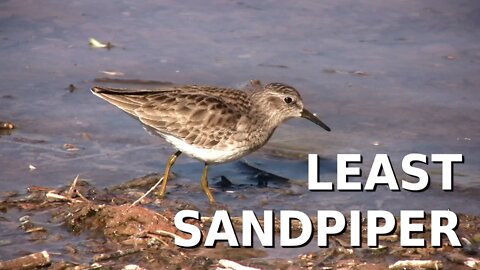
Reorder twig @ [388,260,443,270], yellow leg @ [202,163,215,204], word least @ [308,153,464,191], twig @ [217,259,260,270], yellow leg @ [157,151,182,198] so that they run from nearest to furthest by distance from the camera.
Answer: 1. twig @ [217,259,260,270]
2. twig @ [388,260,443,270]
3. yellow leg @ [202,163,215,204]
4. yellow leg @ [157,151,182,198]
5. word least @ [308,153,464,191]

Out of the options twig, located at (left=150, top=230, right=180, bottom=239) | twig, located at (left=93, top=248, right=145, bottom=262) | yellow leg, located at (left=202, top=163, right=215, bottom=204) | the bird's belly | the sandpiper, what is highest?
the sandpiper

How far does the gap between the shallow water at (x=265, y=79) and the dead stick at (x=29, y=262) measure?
73.2 inches

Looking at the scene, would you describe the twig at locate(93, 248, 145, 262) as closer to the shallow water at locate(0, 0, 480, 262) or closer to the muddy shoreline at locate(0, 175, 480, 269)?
the muddy shoreline at locate(0, 175, 480, 269)

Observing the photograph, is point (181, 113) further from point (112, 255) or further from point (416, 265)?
point (416, 265)

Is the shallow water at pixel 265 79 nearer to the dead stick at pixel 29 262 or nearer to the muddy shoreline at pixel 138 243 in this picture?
the muddy shoreline at pixel 138 243

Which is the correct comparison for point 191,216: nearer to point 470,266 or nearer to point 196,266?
point 196,266

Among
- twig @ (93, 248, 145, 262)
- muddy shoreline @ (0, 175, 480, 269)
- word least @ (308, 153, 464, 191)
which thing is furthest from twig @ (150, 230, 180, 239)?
word least @ (308, 153, 464, 191)

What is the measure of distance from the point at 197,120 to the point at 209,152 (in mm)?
281

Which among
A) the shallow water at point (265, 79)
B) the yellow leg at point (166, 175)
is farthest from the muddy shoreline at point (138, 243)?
the shallow water at point (265, 79)

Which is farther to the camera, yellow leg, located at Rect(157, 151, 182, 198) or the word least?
the word least

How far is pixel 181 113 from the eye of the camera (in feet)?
30.0

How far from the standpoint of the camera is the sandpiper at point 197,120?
358 inches

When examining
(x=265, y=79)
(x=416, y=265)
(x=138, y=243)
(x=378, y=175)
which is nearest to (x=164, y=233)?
(x=138, y=243)

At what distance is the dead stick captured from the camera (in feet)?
23.1
